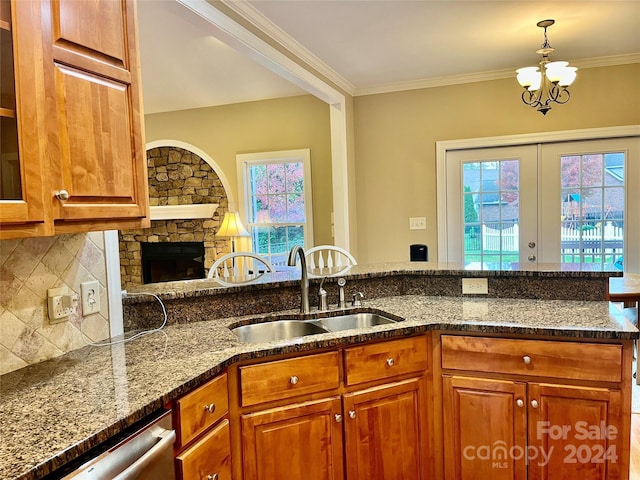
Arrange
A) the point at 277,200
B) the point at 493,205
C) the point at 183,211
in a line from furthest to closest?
the point at 183,211 < the point at 277,200 < the point at 493,205

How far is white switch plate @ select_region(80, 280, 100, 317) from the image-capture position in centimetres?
168

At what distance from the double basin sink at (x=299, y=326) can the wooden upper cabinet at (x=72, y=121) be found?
2.53 ft

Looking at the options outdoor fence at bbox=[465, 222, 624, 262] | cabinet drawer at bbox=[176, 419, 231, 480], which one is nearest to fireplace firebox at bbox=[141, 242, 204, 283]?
outdoor fence at bbox=[465, 222, 624, 262]

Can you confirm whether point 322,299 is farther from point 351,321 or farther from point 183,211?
point 183,211

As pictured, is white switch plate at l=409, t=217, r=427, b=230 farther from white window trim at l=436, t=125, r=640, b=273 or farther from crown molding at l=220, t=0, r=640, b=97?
crown molding at l=220, t=0, r=640, b=97

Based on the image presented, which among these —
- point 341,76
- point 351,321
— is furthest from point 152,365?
point 341,76

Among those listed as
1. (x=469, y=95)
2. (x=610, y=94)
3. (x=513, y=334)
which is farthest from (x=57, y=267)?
(x=610, y=94)

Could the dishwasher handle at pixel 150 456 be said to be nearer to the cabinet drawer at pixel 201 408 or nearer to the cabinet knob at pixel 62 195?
the cabinet drawer at pixel 201 408

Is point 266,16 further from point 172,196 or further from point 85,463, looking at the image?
point 172,196

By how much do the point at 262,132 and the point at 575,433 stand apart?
4187 millimetres

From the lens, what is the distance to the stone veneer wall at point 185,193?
5.43m

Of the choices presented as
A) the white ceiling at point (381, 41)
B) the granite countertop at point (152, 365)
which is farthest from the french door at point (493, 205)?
the granite countertop at point (152, 365)

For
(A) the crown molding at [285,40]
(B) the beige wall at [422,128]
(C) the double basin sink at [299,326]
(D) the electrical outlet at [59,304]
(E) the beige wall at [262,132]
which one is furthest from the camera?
(E) the beige wall at [262,132]

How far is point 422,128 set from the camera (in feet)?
14.9
